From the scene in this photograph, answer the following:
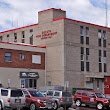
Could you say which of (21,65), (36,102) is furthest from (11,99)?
(21,65)

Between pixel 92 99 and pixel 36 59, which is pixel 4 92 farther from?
pixel 36 59

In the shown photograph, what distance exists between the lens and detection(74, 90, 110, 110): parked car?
124 feet

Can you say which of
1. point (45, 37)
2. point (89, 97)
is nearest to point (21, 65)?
point (45, 37)

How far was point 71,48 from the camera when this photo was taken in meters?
54.5

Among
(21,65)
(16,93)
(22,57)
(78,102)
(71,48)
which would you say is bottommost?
(78,102)

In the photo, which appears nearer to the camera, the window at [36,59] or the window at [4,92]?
the window at [4,92]

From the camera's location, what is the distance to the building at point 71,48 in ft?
177

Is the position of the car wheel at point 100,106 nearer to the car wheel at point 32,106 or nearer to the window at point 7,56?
the car wheel at point 32,106

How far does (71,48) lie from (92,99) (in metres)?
17.0

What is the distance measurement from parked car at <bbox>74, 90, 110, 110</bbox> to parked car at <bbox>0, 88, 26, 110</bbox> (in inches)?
449

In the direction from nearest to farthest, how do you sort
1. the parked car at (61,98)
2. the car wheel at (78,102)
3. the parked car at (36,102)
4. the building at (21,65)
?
the parked car at (36,102)
the parked car at (61,98)
the car wheel at (78,102)
the building at (21,65)

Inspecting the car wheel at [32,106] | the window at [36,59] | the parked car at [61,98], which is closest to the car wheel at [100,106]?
the parked car at [61,98]

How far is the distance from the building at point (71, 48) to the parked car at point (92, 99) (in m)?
12.9

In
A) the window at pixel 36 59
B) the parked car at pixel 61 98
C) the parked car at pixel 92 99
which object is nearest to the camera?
the parked car at pixel 61 98
